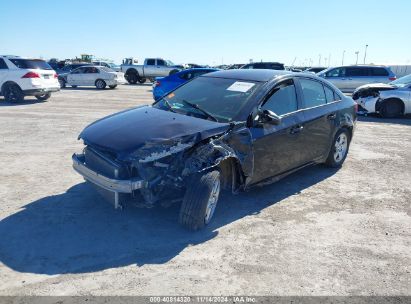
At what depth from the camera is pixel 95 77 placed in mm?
24594

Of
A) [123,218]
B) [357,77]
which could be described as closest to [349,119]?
[123,218]

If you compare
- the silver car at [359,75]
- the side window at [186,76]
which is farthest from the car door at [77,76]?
the silver car at [359,75]

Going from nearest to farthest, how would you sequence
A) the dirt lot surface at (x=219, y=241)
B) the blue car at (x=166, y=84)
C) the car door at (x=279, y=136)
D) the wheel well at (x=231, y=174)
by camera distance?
the dirt lot surface at (x=219, y=241), the wheel well at (x=231, y=174), the car door at (x=279, y=136), the blue car at (x=166, y=84)

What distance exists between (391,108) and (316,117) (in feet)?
29.5

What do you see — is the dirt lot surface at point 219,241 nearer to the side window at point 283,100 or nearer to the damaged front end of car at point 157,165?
the damaged front end of car at point 157,165

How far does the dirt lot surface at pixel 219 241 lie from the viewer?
3125 millimetres

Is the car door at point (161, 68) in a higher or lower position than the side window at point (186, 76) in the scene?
higher

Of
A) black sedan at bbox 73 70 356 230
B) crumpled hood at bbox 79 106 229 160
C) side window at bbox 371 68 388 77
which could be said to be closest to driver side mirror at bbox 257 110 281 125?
black sedan at bbox 73 70 356 230

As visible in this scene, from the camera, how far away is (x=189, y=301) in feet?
9.42

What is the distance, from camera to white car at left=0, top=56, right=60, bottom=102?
14211mm

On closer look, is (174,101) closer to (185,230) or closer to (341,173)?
(185,230)

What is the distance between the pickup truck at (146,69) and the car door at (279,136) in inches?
1002

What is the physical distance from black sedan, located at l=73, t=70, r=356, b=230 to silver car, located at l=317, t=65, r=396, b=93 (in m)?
14.8

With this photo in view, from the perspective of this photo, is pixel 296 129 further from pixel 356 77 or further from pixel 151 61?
pixel 151 61
